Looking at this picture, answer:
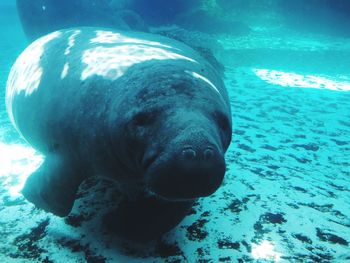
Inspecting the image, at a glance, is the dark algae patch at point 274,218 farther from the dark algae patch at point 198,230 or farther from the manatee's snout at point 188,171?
the manatee's snout at point 188,171

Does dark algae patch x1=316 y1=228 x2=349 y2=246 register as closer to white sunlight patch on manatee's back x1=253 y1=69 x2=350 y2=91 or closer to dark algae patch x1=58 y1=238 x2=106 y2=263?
dark algae patch x1=58 y1=238 x2=106 y2=263

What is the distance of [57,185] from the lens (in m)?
3.20

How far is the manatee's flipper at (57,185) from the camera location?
3148 millimetres

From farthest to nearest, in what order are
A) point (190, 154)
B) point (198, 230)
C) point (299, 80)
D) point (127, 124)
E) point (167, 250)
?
1. point (299, 80)
2. point (198, 230)
3. point (167, 250)
4. point (127, 124)
5. point (190, 154)

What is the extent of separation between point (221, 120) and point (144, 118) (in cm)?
59

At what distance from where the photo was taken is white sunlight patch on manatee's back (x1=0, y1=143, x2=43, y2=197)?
160 inches

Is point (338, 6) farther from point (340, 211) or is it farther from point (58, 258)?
point (58, 258)

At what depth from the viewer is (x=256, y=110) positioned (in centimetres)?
744

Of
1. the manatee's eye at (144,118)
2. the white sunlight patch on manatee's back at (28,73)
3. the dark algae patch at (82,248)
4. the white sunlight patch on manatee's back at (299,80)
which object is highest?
the manatee's eye at (144,118)

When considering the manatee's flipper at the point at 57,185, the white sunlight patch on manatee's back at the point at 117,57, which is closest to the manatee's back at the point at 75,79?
the white sunlight patch on manatee's back at the point at 117,57

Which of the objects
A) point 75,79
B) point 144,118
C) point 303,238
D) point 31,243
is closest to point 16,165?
point 31,243

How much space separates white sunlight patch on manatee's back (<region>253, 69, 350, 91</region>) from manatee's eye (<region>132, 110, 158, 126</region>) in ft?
27.0

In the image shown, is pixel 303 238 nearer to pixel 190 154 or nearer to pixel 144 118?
pixel 190 154

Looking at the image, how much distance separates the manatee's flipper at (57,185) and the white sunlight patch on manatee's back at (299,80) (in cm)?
799
